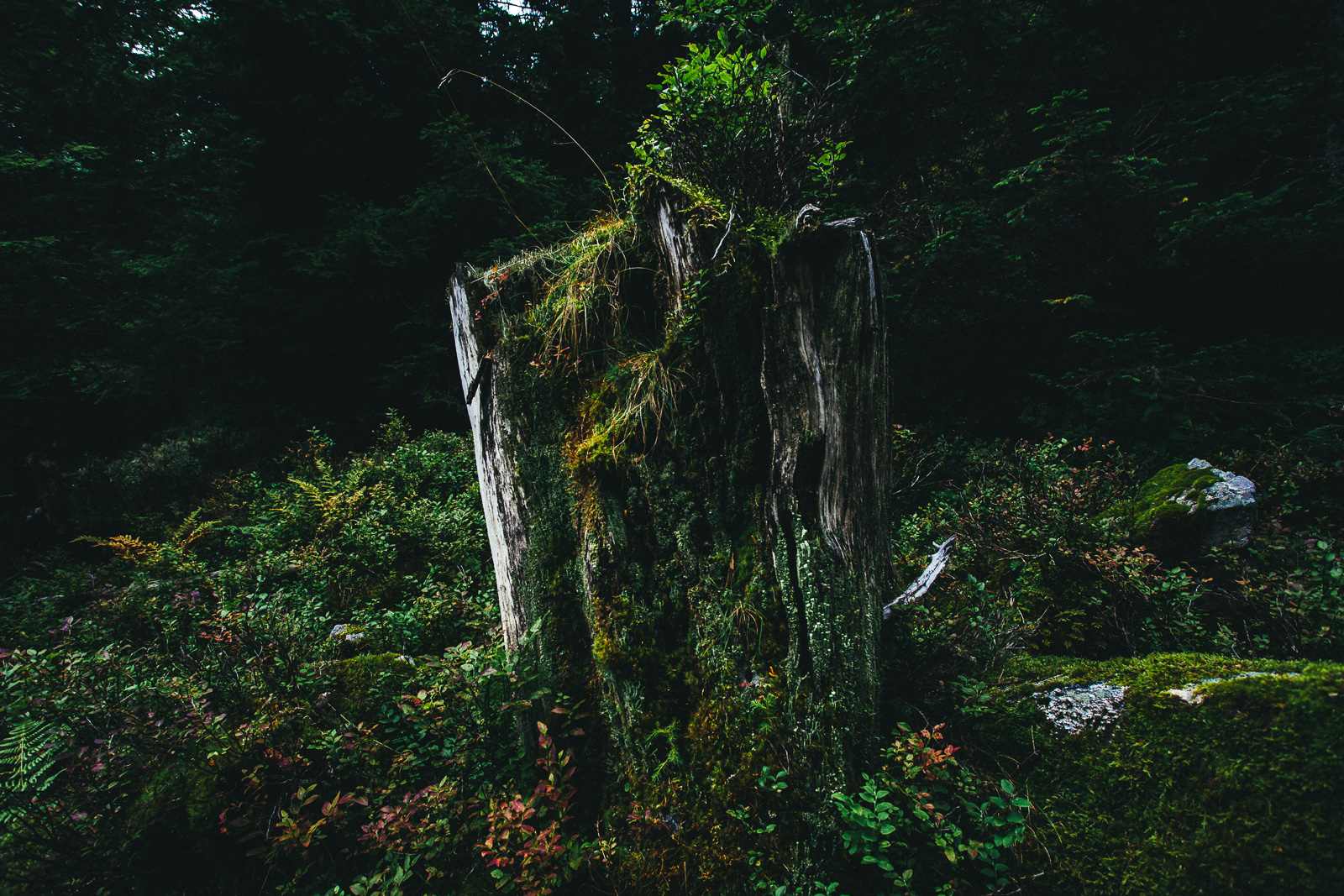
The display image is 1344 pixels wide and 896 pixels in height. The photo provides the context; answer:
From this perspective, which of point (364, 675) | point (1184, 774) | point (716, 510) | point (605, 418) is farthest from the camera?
point (364, 675)

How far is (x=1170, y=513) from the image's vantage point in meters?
3.57

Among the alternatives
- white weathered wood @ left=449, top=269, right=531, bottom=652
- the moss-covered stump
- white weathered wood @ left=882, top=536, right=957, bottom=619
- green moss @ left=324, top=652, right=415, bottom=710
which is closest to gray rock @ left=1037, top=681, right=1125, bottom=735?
the moss-covered stump

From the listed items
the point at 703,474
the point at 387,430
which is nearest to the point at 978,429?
the point at 703,474

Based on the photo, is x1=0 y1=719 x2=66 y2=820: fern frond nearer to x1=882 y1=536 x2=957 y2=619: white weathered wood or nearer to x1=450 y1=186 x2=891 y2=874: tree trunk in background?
x1=450 y1=186 x2=891 y2=874: tree trunk in background

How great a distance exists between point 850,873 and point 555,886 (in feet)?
4.31

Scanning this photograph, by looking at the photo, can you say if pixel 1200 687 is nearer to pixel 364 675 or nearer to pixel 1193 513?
pixel 1193 513

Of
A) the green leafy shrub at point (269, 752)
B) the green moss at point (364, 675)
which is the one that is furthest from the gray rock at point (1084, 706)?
the green moss at point (364, 675)

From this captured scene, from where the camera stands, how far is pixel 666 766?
2.20 m

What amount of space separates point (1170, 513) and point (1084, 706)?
107 inches

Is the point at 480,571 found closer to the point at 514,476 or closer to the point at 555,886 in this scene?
the point at 514,476

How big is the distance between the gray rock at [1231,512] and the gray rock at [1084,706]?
253 cm

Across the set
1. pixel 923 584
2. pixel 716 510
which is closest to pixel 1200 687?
pixel 923 584

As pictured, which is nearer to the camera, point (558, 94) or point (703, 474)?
point (703, 474)

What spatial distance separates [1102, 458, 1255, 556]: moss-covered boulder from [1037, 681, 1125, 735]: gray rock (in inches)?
94.0
